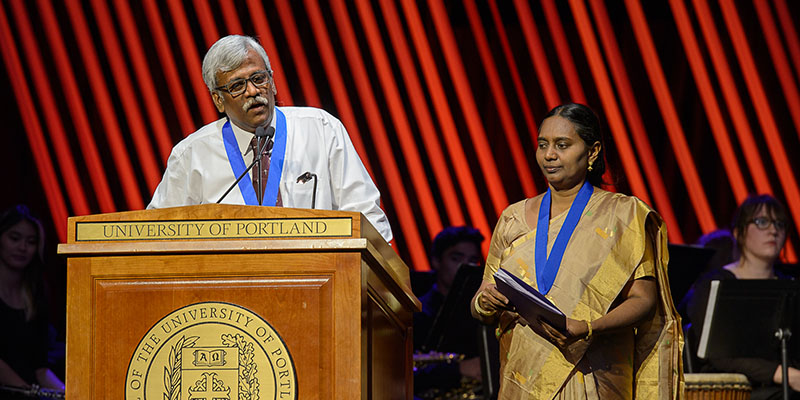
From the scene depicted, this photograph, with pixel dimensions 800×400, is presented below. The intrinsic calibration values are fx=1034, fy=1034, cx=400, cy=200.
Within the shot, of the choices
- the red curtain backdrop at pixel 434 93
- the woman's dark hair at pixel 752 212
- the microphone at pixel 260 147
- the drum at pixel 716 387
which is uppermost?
the red curtain backdrop at pixel 434 93

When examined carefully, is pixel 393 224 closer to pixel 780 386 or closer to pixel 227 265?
pixel 780 386

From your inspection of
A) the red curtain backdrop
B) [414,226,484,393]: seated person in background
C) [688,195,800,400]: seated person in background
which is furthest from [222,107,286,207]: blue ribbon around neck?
the red curtain backdrop

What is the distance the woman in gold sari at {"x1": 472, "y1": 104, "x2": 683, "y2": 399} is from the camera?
2885 millimetres

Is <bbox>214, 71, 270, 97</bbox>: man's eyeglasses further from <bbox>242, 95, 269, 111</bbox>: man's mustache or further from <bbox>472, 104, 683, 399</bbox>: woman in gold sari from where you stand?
<bbox>472, 104, 683, 399</bbox>: woman in gold sari

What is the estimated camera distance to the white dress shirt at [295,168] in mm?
3188

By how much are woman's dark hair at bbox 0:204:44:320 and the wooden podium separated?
10.9 ft

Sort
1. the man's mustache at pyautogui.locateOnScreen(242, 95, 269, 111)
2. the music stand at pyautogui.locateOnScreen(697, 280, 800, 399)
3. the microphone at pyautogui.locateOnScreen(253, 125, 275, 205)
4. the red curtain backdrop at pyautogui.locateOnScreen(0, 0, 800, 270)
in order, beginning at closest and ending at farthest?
the microphone at pyautogui.locateOnScreen(253, 125, 275, 205), the man's mustache at pyautogui.locateOnScreen(242, 95, 269, 111), the music stand at pyautogui.locateOnScreen(697, 280, 800, 399), the red curtain backdrop at pyautogui.locateOnScreen(0, 0, 800, 270)

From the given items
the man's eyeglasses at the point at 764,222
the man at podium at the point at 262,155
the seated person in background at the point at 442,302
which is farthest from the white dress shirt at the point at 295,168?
the man's eyeglasses at the point at 764,222

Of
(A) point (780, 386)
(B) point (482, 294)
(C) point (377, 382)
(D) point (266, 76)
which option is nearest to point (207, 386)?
(C) point (377, 382)

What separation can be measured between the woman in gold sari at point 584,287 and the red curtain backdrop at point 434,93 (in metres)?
3.63

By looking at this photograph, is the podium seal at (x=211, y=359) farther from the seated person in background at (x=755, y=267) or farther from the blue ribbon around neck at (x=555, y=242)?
the seated person in background at (x=755, y=267)

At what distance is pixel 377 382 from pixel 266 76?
3.64ft

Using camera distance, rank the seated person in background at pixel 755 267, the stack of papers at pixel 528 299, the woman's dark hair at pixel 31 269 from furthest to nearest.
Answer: the woman's dark hair at pixel 31 269, the seated person in background at pixel 755 267, the stack of papers at pixel 528 299

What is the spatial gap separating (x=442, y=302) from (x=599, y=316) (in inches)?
116
